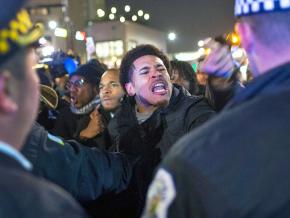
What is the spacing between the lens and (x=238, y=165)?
5.54ft

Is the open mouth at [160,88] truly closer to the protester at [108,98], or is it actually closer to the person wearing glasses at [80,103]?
the protester at [108,98]

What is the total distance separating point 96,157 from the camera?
10.8 ft

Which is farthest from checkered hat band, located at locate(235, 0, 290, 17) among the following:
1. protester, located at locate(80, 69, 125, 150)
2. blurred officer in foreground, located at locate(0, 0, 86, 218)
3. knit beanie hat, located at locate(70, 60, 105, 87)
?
knit beanie hat, located at locate(70, 60, 105, 87)

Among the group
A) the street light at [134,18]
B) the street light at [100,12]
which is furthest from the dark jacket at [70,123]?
the street light at [134,18]

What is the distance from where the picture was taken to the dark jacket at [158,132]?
362 cm

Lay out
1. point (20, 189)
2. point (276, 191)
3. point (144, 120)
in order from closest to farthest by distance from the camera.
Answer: point (20, 189)
point (276, 191)
point (144, 120)

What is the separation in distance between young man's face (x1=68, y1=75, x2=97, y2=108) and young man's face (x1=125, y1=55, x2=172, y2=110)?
1511mm

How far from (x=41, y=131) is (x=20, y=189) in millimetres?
1663

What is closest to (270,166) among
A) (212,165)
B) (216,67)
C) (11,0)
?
(212,165)

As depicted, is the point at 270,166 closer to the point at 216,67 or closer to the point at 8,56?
the point at 8,56

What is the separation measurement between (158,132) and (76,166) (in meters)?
0.90

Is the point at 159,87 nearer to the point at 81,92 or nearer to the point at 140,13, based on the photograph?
the point at 81,92

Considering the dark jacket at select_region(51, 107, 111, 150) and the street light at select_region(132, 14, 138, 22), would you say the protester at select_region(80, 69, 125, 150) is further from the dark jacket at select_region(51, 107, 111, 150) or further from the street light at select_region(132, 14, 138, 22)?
the street light at select_region(132, 14, 138, 22)

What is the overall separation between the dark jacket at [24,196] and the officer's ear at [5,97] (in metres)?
0.14
